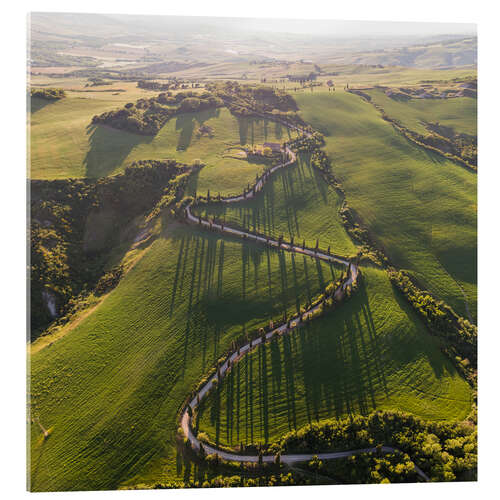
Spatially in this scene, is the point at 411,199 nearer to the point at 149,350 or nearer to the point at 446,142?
the point at 446,142

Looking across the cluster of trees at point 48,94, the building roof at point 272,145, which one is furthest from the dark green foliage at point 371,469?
the cluster of trees at point 48,94

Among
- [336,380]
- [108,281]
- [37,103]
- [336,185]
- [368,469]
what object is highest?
[37,103]

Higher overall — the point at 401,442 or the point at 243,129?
the point at 243,129

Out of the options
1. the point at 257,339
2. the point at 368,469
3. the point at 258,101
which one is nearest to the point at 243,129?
the point at 258,101

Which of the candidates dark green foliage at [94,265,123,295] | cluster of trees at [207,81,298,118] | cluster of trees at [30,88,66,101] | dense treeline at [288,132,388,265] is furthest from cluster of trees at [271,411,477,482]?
cluster of trees at [30,88,66,101]

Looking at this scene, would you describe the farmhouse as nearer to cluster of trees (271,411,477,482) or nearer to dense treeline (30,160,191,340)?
dense treeline (30,160,191,340)
